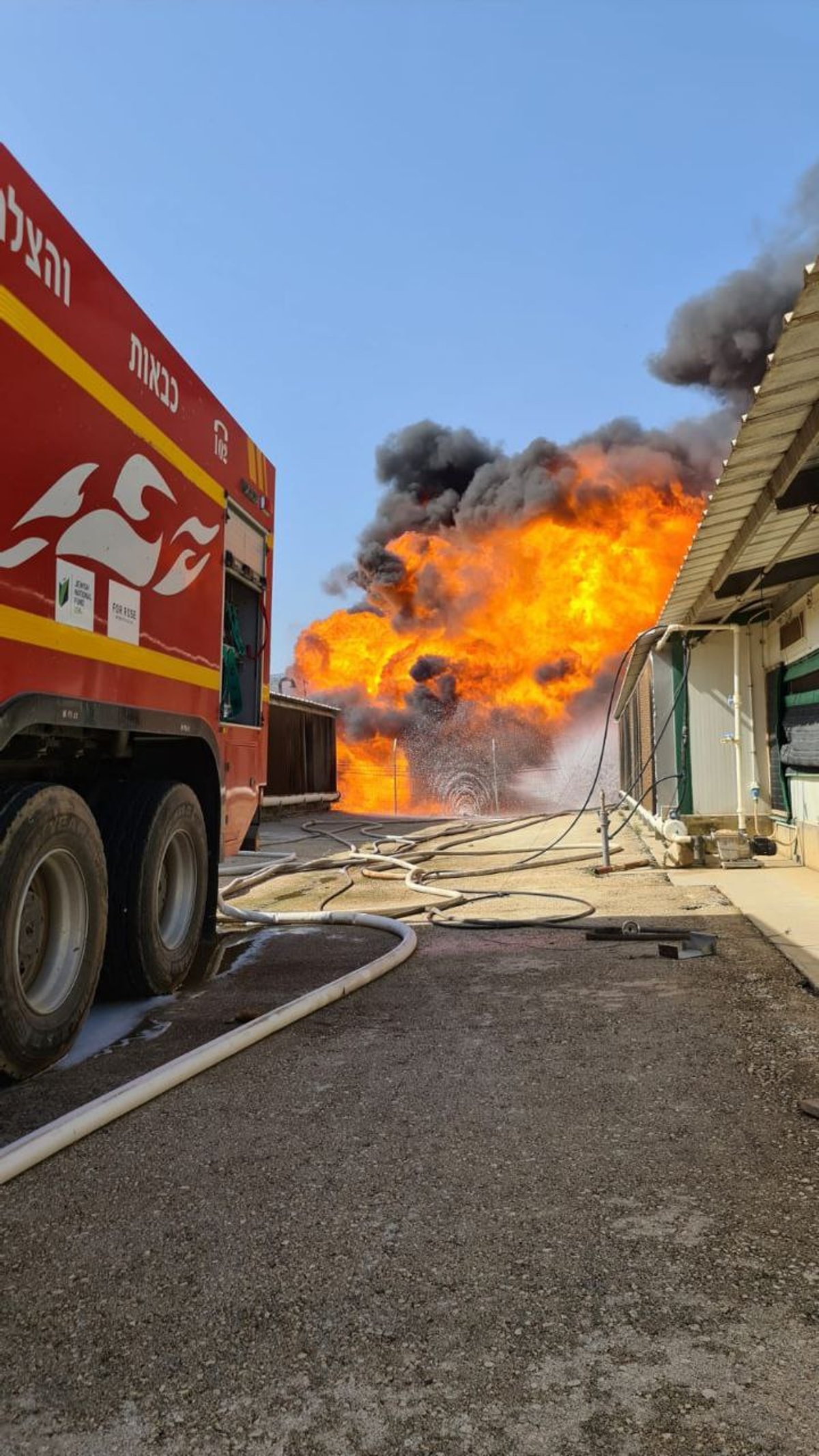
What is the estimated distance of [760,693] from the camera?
35.2 ft

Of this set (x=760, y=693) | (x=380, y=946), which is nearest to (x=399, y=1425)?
(x=380, y=946)

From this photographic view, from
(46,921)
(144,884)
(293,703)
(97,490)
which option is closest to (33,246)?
(97,490)

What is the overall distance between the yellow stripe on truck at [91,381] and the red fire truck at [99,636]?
12mm

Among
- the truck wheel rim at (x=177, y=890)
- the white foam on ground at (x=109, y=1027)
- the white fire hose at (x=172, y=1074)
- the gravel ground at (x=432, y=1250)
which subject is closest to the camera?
the gravel ground at (x=432, y=1250)

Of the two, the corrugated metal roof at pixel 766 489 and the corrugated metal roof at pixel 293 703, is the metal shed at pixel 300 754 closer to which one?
the corrugated metal roof at pixel 293 703

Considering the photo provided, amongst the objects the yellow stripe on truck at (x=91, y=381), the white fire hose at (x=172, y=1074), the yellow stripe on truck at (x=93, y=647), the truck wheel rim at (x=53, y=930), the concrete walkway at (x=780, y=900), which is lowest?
the white fire hose at (x=172, y=1074)

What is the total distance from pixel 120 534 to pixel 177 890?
85.5 inches

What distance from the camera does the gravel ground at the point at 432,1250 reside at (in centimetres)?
157

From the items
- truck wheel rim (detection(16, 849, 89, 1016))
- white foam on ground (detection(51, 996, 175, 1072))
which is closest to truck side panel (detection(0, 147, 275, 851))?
truck wheel rim (detection(16, 849, 89, 1016))

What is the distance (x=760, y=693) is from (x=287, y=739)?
11542 mm

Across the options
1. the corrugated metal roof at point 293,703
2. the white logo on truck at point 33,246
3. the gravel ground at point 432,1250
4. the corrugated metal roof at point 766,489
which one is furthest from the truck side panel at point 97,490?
the corrugated metal roof at point 293,703

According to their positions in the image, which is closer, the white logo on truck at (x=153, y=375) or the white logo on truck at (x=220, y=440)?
the white logo on truck at (x=153, y=375)

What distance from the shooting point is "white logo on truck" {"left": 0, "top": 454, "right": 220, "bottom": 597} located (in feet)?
10.9

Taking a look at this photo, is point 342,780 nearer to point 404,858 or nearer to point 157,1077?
point 404,858
